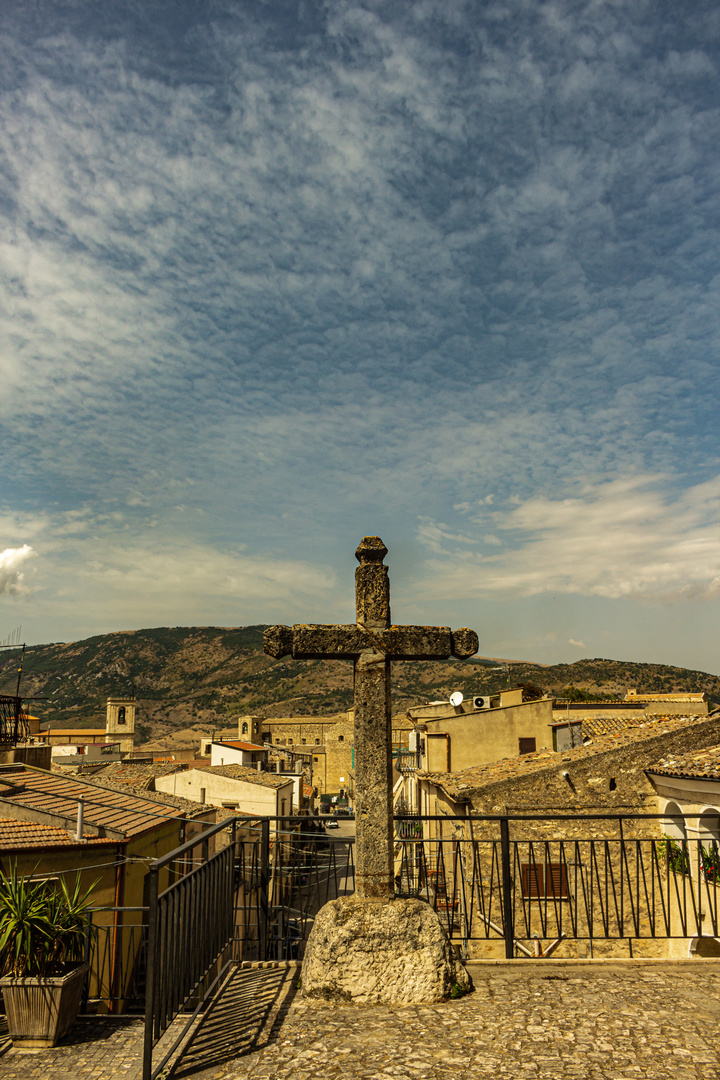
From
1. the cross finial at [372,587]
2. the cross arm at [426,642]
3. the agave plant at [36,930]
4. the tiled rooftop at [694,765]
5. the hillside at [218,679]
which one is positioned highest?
the hillside at [218,679]

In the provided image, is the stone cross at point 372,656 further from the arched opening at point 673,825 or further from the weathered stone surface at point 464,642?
the arched opening at point 673,825

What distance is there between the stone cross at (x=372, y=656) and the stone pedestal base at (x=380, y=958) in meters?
0.25

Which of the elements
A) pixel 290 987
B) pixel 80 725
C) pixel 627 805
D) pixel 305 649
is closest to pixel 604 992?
pixel 290 987

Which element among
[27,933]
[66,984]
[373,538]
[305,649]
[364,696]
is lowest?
[66,984]

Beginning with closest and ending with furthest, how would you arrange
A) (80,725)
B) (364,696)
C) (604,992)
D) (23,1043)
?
(23,1043) < (604,992) < (364,696) < (80,725)

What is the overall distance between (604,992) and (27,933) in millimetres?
4262

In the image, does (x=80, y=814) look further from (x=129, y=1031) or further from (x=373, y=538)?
(x=373, y=538)

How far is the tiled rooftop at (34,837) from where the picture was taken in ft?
32.2

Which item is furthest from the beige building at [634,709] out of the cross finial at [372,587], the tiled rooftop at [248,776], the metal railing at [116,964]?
the cross finial at [372,587]

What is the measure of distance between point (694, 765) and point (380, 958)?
942 cm

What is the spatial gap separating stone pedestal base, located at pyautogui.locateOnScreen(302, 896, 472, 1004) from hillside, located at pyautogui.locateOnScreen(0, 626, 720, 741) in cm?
6330

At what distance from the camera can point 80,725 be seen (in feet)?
309

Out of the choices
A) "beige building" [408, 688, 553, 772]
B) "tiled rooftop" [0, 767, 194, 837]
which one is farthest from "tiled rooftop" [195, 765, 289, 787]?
"tiled rooftop" [0, 767, 194, 837]

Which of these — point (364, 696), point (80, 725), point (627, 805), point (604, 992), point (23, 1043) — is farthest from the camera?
point (80, 725)
